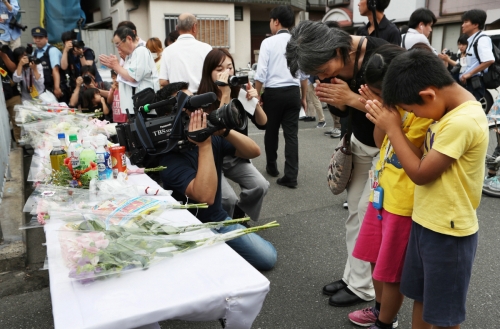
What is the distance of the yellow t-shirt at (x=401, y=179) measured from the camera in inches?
67.6

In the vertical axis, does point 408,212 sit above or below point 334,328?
above

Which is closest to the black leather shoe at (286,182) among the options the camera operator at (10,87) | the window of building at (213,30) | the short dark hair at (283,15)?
the short dark hair at (283,15)

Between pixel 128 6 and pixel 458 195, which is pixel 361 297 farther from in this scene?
pixel 128 6

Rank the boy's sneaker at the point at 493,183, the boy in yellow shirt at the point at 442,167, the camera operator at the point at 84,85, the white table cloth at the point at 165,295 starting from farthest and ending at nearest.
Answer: the camera operator at the point at 84,85, the boy's sneaker at the point at 493,183, the boy in yellow shirt at the point at 442,167, the white table cloth at the point at 165,295

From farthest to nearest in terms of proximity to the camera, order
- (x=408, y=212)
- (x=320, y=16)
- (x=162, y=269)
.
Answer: (x=320, y=16), (x=408, y=212), (x=162, y=269)

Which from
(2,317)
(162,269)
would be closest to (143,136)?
(162,269)

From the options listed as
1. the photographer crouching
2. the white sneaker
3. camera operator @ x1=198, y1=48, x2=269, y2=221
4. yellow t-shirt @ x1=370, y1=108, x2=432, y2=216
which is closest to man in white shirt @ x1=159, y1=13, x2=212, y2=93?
camera operator @ x1=198, y1=48, x2=269, y2=221

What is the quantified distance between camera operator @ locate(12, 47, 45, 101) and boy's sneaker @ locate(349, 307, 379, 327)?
5.70m

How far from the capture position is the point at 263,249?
2.73 meters

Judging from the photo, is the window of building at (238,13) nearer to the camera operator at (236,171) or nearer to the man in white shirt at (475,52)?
the man in white shirt at (475,52)

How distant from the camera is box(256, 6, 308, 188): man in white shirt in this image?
4.55 metres

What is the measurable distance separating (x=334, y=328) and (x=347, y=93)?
1.29 m

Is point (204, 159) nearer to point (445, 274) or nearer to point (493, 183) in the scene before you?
point (445, 274)

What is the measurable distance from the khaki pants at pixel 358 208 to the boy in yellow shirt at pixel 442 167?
0.62 meters
